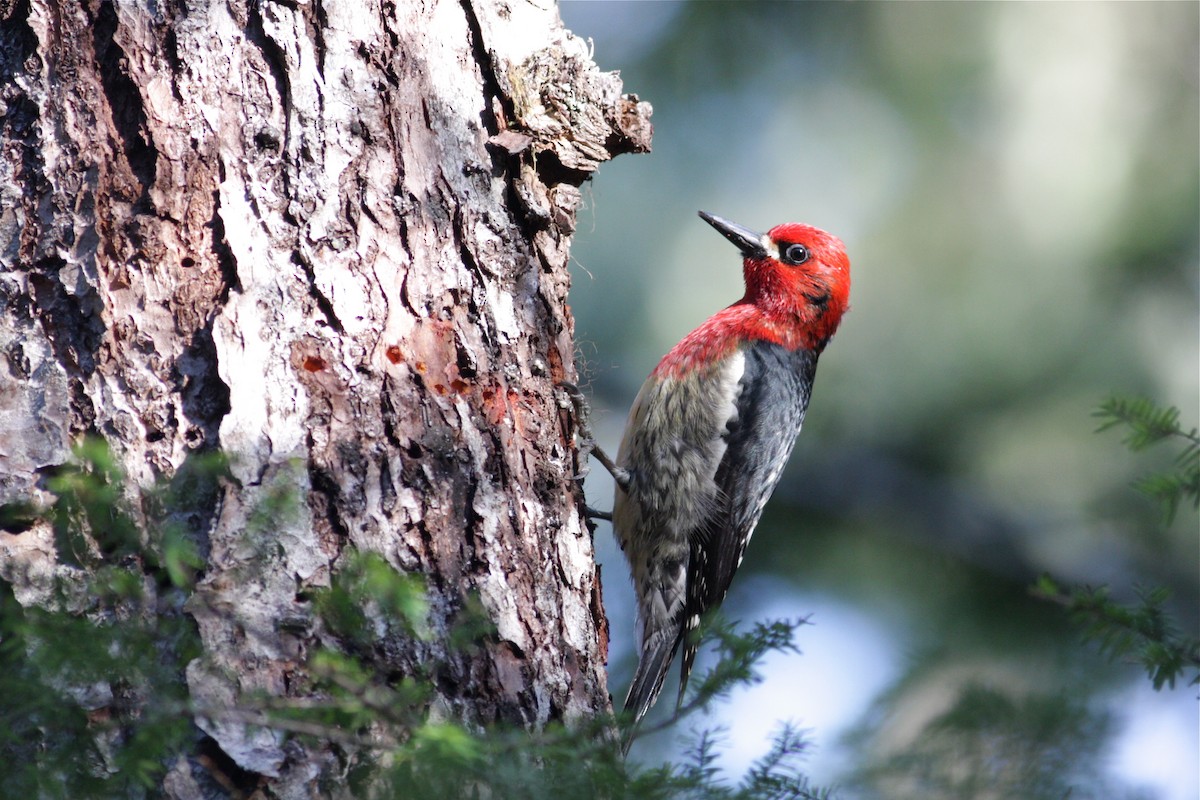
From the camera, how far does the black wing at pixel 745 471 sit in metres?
4.29

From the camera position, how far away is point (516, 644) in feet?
7.75

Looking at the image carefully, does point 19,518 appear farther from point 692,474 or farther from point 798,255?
point 798,255

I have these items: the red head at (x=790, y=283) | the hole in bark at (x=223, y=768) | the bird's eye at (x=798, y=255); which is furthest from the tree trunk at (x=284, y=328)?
the bird's eye at (x=798, y=255)

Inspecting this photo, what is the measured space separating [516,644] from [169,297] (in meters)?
1.02

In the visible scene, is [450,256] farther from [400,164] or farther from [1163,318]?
[1163,318]

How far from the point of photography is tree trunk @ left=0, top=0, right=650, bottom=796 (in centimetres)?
211

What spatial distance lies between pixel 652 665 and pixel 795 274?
1761 millimetres

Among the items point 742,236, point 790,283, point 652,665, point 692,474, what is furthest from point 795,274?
point 652,665

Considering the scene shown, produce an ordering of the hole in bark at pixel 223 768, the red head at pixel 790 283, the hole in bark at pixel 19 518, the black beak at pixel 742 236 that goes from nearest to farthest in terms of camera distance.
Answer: the hole in bark at pixel 223 768, the hole in bark at pixel 19 518, the red head at pixel 790 283, the black beak at pixel 742 236

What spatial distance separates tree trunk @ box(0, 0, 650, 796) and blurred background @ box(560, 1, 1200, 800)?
8.97 feet

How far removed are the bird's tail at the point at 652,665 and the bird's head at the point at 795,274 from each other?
1.40m

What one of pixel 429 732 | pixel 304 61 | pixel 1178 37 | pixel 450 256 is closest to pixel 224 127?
pixel 304 61

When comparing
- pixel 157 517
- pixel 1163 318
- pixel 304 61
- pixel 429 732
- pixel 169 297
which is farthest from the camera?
pixel 1163 318

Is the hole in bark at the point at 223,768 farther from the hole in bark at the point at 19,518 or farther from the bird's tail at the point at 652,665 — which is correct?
the bird's tail at the point at 652,665
